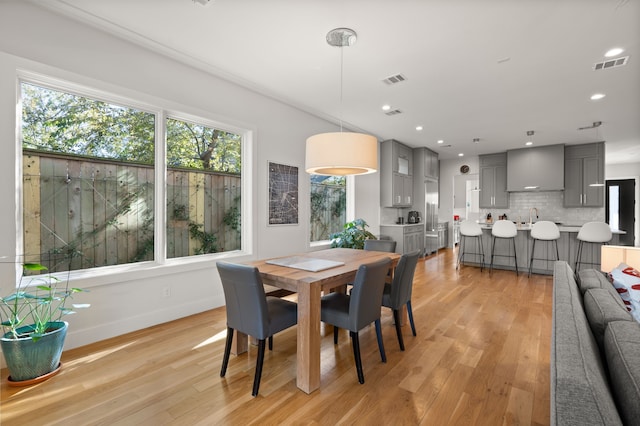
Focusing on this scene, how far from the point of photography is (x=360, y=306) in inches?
84.4


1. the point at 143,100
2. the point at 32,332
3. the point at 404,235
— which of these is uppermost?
the point at 143,100

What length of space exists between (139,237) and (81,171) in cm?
80

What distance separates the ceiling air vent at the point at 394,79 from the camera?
11.4 feet

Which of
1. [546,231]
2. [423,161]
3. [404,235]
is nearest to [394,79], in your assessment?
[404,235]

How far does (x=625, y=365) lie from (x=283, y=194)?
382cm

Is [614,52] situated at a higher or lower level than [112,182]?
higher

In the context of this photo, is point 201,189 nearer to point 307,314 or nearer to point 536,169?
point 307,314

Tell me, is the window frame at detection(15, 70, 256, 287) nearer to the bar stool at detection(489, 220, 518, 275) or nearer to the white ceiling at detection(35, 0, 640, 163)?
the white ceiling at detection(35, 0, 640, 163)

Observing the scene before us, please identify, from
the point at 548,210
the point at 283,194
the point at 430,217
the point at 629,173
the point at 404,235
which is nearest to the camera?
the point at 283,194

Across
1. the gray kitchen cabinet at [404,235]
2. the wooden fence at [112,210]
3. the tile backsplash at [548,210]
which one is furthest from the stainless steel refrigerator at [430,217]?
the wooden fence at [112,210]

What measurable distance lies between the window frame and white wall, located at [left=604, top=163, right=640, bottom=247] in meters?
10.0

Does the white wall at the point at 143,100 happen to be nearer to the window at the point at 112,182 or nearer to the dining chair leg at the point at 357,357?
the window at the point at 112,182

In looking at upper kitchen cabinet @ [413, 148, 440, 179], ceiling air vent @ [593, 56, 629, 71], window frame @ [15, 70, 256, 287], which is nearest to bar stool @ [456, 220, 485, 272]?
upper kitchen cabinet @ [413, 148, 440, 179]

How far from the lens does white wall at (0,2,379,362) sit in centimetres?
227
